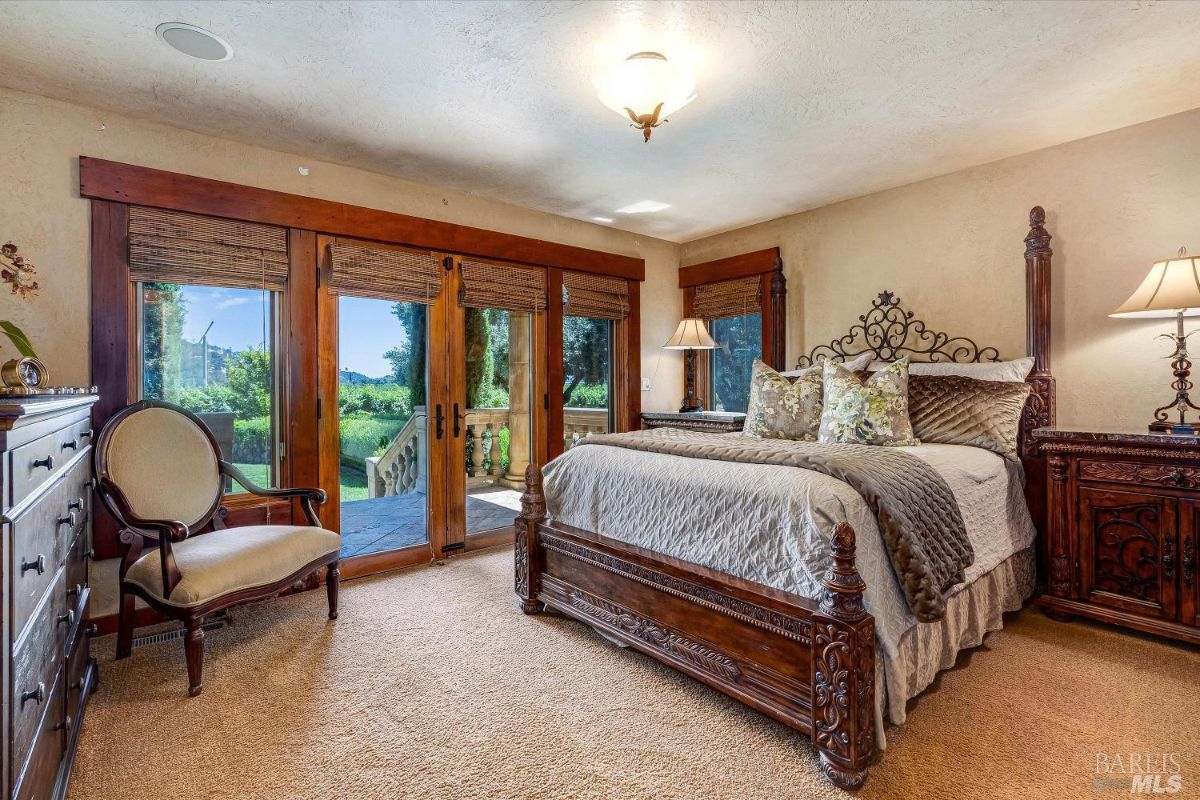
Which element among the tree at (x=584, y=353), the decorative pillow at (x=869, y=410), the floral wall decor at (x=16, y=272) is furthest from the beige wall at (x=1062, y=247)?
the floral wall decor at (x=16, y=272)

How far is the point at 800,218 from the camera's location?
4.42 meters

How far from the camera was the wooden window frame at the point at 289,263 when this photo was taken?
2742 mm

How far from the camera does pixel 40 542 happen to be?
1.35 metres

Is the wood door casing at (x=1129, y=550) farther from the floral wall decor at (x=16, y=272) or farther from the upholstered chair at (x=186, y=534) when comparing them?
the floral wall decor at (x=16, y=272)

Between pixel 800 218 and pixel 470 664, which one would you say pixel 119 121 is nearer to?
pixel 470 664

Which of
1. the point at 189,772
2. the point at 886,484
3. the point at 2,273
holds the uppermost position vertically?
the point at 2,273

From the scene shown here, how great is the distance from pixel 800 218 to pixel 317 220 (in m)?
3.42

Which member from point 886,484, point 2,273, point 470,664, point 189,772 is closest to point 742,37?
point 886,484

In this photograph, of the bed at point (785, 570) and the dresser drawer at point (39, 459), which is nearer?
the dresser drawer at point (39, 459)

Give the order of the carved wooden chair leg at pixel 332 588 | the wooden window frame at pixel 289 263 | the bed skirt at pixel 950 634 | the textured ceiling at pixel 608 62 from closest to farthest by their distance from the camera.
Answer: the bed skirt at pixel 950 634 < the textured ceiling at pixel 608 62 < the wooden window frame at pixel 289 263 < the carved wooden chair leg at pixel 332 588

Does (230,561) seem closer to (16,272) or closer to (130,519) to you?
(130,519)

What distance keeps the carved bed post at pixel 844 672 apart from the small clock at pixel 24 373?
2.51 m

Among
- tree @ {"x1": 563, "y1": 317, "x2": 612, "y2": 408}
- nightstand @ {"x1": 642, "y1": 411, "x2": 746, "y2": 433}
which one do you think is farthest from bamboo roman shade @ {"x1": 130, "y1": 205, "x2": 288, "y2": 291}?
nightstand @ {"x1": 642, "y1": 411, "x2": 746, "y2": 433}

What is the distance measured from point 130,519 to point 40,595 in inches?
43.7
